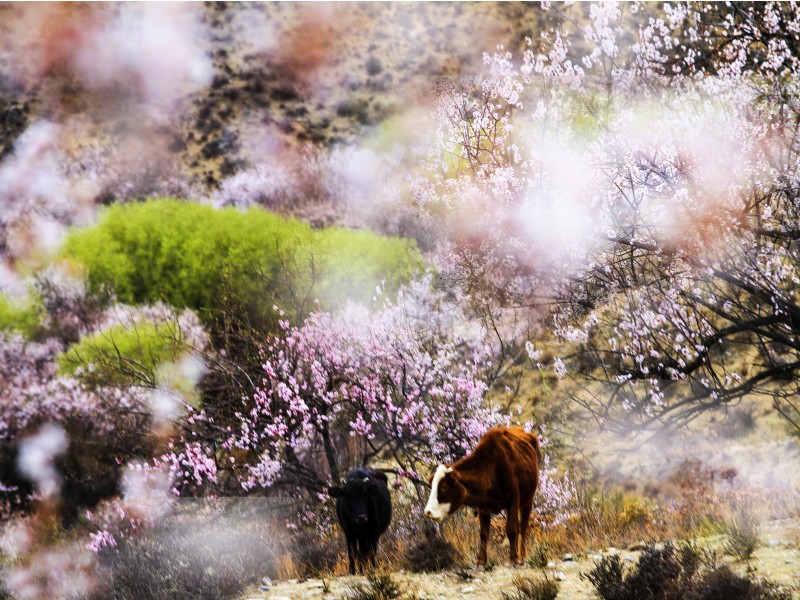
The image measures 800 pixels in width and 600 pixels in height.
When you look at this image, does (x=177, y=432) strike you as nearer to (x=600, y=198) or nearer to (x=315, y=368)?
(x=315, y=368)

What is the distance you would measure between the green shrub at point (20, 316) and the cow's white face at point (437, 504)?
11.9 ft

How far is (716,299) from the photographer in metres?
5.02

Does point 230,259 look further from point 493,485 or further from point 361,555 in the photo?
point 493,485

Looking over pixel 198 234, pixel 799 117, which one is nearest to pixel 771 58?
pixel 799 117

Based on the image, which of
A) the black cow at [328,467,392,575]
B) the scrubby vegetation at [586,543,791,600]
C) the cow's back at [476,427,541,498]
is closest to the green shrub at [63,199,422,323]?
the black cow at [328,467,392,575]

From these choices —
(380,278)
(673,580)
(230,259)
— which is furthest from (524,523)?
(230,259)

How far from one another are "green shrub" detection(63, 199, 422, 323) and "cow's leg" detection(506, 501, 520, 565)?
197cm

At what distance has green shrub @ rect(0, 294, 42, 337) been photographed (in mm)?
6102

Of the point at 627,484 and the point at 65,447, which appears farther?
the point at 65,447

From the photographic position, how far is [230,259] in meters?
6.14

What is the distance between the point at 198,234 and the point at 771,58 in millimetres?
3975

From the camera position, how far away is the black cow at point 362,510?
4508 millimetres

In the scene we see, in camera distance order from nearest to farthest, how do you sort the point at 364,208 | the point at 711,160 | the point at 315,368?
the point at 711,160 < the point at 315,368 < the point at 364,208

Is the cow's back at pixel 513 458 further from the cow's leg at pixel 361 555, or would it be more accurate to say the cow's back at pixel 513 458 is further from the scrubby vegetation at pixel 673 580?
the cow's leg at pixel 361 555
